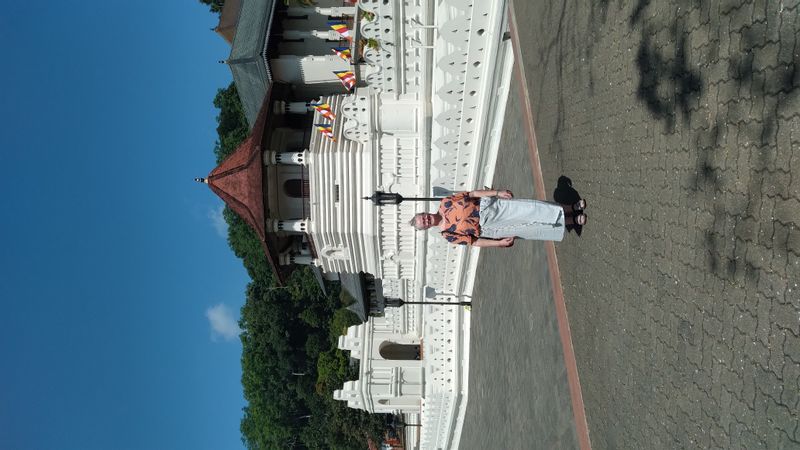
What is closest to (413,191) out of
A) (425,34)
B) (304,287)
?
(425,34)

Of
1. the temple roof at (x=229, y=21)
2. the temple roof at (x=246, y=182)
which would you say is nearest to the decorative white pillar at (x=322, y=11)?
the temple roof at (x=229, y=21)

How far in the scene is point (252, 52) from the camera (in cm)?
1559

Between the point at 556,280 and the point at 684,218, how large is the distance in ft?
10.3

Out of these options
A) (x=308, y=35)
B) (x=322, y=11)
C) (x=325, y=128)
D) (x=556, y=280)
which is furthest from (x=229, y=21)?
(x=556, y=280)

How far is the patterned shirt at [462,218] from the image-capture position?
6.59 meters

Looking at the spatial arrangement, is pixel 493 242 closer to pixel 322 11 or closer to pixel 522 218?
pixel 522 218

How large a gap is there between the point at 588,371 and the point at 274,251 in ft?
30.5

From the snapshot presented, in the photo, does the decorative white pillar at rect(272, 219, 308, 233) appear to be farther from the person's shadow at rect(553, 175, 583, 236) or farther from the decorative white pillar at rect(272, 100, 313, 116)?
the person's shadow at rect(553, 175, 583, 236)

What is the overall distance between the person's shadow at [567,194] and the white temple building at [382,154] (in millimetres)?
2905

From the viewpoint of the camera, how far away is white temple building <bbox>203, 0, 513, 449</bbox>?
32.1ft

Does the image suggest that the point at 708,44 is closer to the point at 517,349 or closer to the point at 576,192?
the point at 576,192

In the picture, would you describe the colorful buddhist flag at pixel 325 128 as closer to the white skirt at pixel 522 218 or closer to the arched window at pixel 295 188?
the arched window at pixel 295 188

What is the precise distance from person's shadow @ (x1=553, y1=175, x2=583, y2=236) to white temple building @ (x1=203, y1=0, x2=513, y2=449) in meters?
2.91

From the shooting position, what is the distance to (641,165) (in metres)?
4.95
